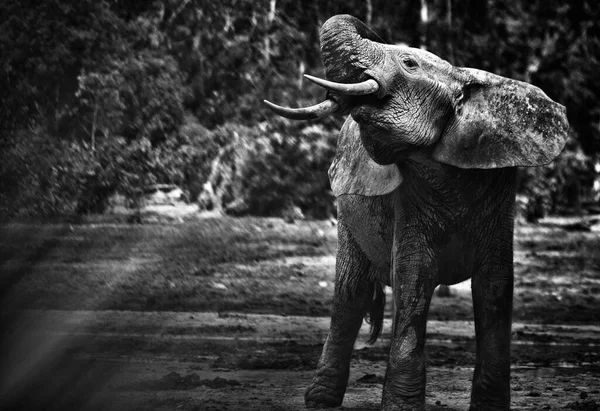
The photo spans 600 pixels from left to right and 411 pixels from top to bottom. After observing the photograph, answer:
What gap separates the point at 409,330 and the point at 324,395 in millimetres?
1027

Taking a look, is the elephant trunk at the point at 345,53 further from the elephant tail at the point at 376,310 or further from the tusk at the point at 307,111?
the elephant tail at the point at 376,310

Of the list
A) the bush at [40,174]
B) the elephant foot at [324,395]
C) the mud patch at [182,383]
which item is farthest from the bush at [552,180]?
the elephant foot at [324,395]

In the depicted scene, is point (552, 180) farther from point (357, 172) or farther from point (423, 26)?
point (357, 172)

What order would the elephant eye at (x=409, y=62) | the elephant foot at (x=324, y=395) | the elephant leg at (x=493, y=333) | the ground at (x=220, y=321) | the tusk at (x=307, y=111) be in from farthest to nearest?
the ground at (x=220, y=321) → the elephant foot at (x=324, y=395) → the elephant leg at (x=493, y=333) → the elephant eye at (x=409, y=62) → the tusk at (x=307, y=111)

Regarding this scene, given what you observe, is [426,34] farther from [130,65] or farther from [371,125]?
[371,125]

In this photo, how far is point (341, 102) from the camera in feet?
18.8

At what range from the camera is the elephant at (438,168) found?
5805 mm

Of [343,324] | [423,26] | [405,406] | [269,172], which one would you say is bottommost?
[405,406]

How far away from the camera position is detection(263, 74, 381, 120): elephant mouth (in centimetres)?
550

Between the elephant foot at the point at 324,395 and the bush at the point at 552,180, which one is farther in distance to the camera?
the bush at the point at 552,180

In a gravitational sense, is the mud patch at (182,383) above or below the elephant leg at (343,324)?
below

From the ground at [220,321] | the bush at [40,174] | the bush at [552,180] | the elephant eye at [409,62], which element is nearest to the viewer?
the elephant eye at [409,62]

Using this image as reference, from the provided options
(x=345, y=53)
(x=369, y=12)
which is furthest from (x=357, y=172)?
(x=369, y=12)

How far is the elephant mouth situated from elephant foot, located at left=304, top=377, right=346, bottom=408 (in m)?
1.92
